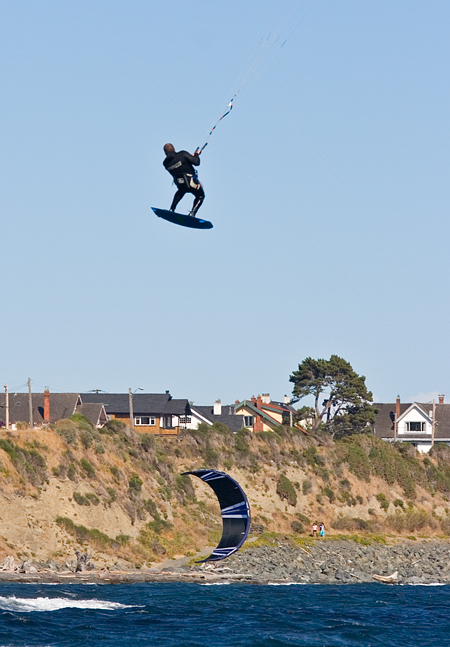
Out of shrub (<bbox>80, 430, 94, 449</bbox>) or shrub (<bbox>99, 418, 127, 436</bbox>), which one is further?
shrub (<bbox>99, 418, 127, 436</bbox>)

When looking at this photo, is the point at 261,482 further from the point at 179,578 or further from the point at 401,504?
the point at 179,578

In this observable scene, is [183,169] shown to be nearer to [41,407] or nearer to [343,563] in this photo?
[343,563]

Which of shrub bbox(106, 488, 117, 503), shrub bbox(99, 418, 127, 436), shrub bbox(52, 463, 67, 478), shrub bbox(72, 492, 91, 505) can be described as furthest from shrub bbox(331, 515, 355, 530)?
shrub bbox(52, 463, 67, 478)

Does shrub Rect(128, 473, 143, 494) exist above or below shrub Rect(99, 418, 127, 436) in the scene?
below

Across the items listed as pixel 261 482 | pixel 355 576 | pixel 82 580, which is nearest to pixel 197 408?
pixel 261 482

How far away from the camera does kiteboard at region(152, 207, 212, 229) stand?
25.6 metres

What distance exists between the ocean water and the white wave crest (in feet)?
0.12

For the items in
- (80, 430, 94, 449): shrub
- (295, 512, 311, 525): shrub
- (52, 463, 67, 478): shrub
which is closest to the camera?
(52, 463, 67, 478): shrub

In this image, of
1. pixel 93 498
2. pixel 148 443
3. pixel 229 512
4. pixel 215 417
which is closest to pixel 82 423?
pixel 148 443

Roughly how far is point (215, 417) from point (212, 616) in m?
47.8

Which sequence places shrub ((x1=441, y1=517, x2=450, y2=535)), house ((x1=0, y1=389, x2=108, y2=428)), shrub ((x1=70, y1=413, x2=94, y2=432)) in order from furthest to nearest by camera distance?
1. house ((x1=0, y1=389, x2=108, y2=428))
2. shrub ((x1=441, y1=517, x2=450, y2=535))
3. shrub ((x1=70, y1=413, x2=94, y2=432))

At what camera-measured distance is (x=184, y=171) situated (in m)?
24.6

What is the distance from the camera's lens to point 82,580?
40.1m

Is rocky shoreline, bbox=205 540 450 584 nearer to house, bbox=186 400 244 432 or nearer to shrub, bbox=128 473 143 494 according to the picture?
shrub, bbox=128 473 143 494
